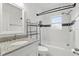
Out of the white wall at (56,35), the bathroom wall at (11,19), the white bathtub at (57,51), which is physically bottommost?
the white bathtub at (57,51)

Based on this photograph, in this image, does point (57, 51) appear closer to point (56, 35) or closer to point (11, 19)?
point (56, 35)

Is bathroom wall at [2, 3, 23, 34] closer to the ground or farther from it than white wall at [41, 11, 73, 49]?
farther from it

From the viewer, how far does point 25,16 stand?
7.80 feet

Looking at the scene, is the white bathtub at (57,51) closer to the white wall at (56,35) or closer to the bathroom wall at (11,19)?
the white wall at (56,35)

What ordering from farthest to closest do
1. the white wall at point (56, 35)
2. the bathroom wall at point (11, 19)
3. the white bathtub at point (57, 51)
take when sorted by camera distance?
the white wall at point (56, 35) → the white bathtub at point (57, 51) → the bathroom wall at point (11, 19)

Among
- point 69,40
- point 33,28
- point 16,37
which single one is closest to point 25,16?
point 33,28

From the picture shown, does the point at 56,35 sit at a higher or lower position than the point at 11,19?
lower

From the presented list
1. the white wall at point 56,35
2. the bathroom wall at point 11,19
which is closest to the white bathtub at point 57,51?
the white wall at point 56,35

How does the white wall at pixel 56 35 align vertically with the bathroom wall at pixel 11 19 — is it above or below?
below

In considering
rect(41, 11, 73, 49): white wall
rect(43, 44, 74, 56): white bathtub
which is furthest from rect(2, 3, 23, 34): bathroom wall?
rect(43, 44, 74, 56): white bathtub

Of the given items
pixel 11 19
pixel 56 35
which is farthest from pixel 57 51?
pixel 11 19

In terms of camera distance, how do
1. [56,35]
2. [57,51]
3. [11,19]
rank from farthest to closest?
[56,35]
[57,51]
[11,19]

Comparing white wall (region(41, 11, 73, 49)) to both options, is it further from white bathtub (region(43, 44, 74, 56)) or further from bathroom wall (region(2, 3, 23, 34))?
bathroom wall (region(2, 3, 23, 34))

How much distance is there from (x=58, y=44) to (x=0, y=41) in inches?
78.2
